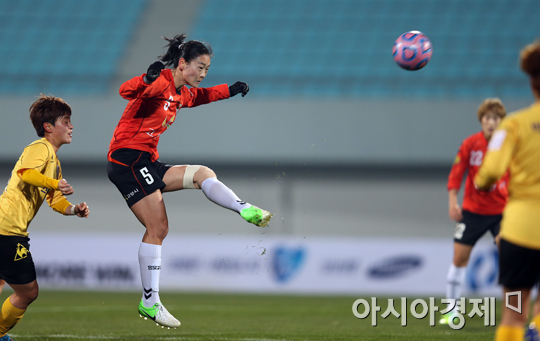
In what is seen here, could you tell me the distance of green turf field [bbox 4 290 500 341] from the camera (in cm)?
642

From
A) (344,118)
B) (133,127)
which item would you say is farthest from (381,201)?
(133,127)

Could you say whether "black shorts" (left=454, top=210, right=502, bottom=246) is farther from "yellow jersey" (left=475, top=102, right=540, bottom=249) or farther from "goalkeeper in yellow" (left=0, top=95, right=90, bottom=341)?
"goalkeeper in yellow" (left=0, top=95, right=90, bottom=341)

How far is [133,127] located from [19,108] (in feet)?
39.2

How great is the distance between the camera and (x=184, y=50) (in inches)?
225

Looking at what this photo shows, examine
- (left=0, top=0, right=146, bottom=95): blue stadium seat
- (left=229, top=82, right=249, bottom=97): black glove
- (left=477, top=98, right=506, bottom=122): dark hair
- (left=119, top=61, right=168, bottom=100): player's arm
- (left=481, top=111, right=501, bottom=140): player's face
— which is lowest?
(left=119, top=61, right=168, bottom=100): player's arm

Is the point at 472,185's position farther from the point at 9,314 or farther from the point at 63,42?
the point at 63,42

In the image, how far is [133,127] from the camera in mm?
5645

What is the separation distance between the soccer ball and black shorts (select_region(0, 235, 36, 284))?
4044 mm

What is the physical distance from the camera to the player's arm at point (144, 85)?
505cm

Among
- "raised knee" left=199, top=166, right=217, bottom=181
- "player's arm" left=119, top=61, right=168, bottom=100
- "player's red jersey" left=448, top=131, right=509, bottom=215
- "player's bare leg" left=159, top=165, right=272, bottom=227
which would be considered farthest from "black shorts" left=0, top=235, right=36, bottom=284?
"player's red jersey" left=448, top=131, right=509, bottom=215

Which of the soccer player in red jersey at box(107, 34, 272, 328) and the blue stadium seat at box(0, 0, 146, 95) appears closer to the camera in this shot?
the soccer player in red jersey at box(107, 34, 272, 328)

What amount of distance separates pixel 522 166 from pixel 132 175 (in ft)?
11.1

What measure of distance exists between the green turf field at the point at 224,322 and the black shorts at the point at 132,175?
1554mm

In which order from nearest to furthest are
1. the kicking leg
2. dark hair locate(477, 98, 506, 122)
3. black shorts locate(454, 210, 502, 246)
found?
dark hair locate(477, 98, 506, 122) → black shorts locate(454, 210, 502, 246) → the kicking leg
